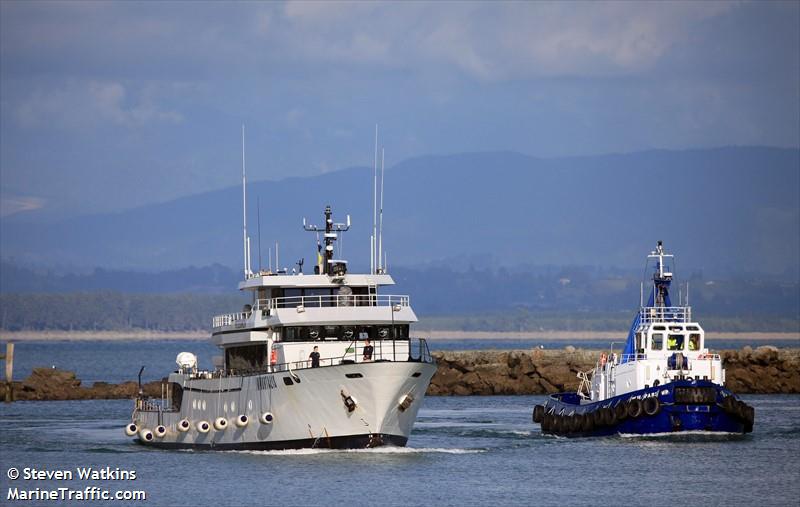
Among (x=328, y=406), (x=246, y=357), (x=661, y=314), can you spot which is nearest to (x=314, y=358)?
(x=328, y=406)

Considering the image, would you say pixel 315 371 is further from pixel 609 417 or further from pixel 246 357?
pixel 609 417

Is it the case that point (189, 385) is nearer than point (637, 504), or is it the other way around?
point (637, 504)

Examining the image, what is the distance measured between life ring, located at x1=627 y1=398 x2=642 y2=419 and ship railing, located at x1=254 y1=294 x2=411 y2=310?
29.7 feet

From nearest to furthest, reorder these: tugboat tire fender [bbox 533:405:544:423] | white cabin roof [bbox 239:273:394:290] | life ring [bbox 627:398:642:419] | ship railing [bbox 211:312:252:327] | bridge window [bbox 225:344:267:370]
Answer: white cabin roof [bbox 239:273:394:290] < bridge window [bbox 225:344:267:370] < ship railing [bbox 211:312:252:327] < life ring [bbox 627:398:642:419] < tugboat tire fender [bbox 533:405:544:423]

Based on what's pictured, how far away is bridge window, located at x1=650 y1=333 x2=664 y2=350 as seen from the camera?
55369 mm

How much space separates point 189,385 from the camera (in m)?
53.3

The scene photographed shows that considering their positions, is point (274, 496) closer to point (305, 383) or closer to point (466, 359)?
point (305, 383)

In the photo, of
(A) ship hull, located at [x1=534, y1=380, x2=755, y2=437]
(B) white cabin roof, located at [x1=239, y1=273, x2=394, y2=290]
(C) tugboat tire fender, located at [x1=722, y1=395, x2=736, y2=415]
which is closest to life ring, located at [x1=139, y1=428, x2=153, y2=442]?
(B) white cabin roof, located at [x1=239, y1=273, x2=394, y2=290]

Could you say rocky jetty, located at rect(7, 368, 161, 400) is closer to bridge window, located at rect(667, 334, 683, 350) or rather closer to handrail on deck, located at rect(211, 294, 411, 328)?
handrail on deck, located at rect(211, 294, 411, 328)

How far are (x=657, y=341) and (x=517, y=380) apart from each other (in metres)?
34.6

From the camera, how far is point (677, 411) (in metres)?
53.7

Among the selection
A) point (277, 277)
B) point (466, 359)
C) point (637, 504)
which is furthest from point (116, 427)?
point (466, 359)

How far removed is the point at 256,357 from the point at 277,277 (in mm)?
2715

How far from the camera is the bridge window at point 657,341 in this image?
182 ft
